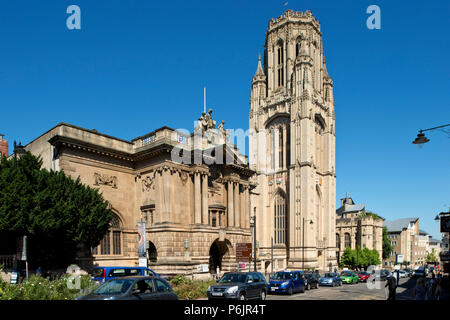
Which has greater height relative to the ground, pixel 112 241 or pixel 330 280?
pixel 112 241

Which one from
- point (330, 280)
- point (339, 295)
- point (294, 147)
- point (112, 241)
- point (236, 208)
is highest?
point (294, 147)

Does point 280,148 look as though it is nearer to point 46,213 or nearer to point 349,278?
point 349,278

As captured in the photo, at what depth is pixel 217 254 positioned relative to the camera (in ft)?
127

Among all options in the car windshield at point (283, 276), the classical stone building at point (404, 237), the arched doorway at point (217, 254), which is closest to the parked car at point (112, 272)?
the car windshield at point (283, 276)

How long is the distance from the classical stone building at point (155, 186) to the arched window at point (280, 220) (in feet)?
114

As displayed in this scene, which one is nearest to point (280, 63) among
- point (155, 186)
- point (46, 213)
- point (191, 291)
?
point (155, 186)

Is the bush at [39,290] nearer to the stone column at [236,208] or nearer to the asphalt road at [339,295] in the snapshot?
the asphalt road at [339,295]

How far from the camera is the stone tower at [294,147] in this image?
66.9 metres

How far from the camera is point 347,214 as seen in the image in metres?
108

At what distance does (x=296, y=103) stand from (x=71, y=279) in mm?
58622

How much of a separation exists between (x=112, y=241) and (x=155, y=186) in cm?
590
